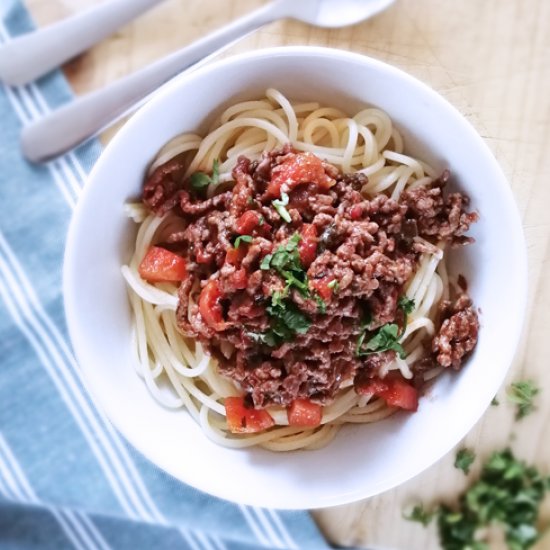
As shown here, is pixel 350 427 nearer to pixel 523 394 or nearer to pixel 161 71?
pixel 523 394

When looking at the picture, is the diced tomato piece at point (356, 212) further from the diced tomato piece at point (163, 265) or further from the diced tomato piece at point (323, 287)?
the diced tomato piece at point (163, 265)

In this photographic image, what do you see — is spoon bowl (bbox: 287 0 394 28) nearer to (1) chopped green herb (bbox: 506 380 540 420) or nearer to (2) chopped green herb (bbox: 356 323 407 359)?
(2) chopped green herb (bbox: 356 323 407 359)

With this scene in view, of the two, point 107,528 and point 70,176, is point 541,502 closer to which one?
point 107,528

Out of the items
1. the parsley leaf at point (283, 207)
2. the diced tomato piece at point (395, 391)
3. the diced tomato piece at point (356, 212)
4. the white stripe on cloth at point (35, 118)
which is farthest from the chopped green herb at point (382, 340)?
the white stripe on cloth at point (35, 118)

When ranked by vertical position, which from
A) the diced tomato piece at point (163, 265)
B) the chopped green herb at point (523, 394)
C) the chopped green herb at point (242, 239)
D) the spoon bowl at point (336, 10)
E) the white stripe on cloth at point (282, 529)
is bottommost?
the white stripe on cloth at point (282, 529)

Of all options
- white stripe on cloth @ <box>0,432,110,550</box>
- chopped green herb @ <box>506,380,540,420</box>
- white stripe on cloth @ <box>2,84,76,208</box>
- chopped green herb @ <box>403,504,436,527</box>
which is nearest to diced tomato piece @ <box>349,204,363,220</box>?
chopped green herb @ <box>506,380,540,420</box>

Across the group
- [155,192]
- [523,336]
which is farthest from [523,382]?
[155,192]
